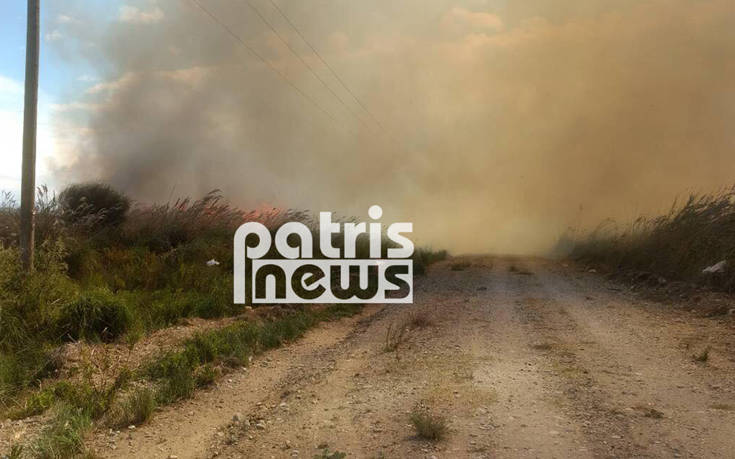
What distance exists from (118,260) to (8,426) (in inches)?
281

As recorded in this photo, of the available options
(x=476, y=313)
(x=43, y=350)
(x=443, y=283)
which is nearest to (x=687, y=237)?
(x=443, y=283)

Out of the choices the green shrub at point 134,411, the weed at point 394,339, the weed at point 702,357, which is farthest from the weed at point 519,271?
the green shrub at point 134,411

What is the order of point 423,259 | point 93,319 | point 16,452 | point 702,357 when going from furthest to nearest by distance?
1. point 423,259
2. point 93,319
3. point 702,357
4. point 16,452

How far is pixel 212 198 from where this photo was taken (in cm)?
1582

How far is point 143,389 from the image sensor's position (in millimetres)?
5492

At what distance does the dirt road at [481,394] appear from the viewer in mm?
4359

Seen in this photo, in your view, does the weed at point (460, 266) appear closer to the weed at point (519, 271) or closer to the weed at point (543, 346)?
the weed at point (519, 271)

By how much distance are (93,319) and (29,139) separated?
103 inches

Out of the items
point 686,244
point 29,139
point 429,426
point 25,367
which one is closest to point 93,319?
point 25,367

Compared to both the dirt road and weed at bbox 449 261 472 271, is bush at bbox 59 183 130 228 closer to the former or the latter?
the dirt road

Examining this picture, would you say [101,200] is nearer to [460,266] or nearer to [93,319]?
[93,319]

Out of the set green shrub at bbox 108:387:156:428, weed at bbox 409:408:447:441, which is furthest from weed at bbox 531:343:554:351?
green shrub at bbox 108:387:156:428

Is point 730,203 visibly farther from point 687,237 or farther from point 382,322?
point 382,322

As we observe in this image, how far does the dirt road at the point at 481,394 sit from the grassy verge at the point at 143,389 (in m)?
0.18
